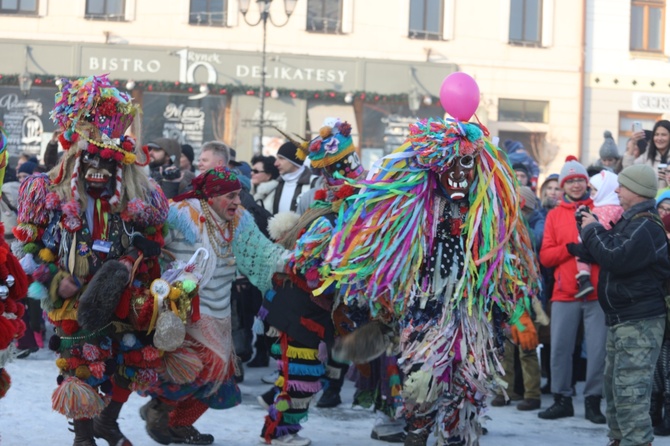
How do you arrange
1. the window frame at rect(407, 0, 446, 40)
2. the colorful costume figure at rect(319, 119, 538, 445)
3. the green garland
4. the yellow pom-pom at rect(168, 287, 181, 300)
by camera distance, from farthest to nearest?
the window frame at rect(407, 0, 446, 40) → the green garland → the yellow pom-pom at rect(168, 287, 181, 300) → the colorful costume figure at rect(319, 119, 538, 445)

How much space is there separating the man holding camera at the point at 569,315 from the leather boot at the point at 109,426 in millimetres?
3187

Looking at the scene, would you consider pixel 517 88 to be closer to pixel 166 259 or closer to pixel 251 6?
pixel 251 6

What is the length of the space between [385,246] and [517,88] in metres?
17.8

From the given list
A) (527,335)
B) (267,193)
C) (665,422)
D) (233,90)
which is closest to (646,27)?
(233,90)

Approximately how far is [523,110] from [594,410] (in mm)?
16089

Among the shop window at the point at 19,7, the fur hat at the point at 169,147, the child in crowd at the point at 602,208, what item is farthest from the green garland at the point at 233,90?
the child in crowd at the point at 602,208

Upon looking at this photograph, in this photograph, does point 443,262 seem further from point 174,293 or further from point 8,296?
point 8,296

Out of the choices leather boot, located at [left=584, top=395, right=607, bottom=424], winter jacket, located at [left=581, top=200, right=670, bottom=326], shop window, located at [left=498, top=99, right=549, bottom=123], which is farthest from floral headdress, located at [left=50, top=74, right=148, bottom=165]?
shop window, located at [left=498, top=99, right=549, bottom=123]

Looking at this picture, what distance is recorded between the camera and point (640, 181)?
6.07 m

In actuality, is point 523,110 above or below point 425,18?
below

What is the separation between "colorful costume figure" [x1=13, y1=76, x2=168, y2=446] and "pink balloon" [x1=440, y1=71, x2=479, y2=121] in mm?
1793

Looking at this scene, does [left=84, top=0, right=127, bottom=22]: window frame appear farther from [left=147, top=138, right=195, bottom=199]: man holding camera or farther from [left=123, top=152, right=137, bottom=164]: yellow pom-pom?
[left=123, top=152, right=137, bottom=164]: yellow pom-pom

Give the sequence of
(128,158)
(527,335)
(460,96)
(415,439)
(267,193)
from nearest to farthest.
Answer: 1. (128,158)
2. (415,439)
3. (460,96)
4. (527,335)
5. (267,193)

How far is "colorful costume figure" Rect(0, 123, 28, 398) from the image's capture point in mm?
4453
